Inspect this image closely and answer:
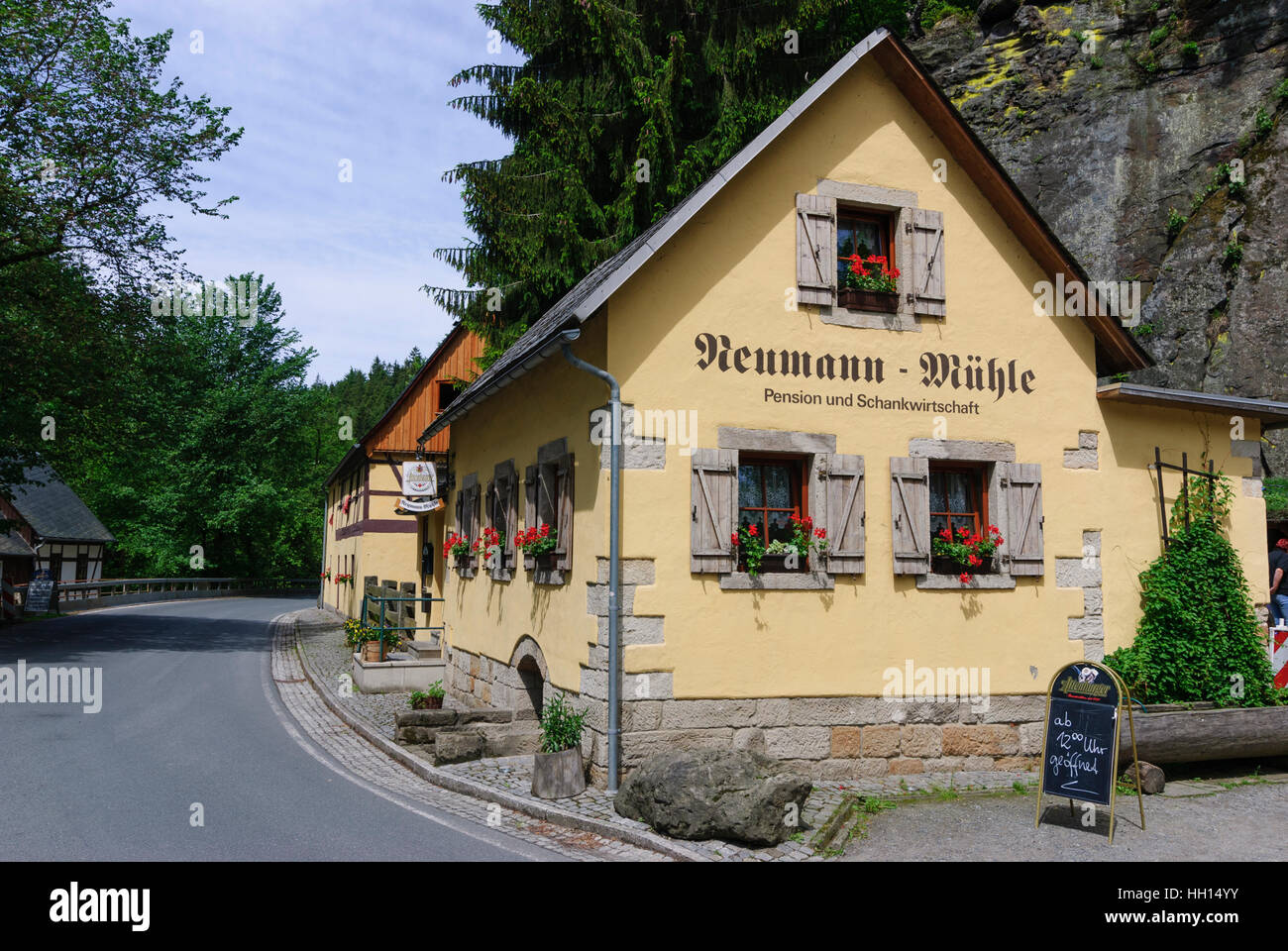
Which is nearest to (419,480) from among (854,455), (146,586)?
(854,455)

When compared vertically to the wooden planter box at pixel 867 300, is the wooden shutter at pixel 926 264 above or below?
above

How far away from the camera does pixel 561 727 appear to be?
903cm

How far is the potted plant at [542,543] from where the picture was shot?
10.1 m

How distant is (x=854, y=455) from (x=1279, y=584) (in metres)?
6.79

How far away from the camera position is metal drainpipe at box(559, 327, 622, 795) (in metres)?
8.46

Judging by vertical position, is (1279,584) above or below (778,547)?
below

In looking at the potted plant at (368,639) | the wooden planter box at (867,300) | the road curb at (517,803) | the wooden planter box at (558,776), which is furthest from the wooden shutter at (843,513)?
the potted plant at (368,639)

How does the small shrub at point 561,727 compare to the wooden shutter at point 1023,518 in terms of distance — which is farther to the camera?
the wooden shutter at point 1023,518

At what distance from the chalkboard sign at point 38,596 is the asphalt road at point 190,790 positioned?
14.4 meters

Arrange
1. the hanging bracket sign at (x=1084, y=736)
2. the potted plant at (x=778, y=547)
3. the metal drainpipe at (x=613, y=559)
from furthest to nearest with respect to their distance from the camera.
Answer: the potted plant at (x=778, y=547) < the metal drainpipe at (x=613, y=559) < the hanging bracket sign at (x=1084, y=736)

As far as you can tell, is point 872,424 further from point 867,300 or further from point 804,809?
point 804,809

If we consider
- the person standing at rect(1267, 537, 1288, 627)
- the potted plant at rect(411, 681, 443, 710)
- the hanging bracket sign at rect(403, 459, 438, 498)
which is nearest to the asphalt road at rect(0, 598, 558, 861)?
the potted plant at rect(411, 681, 443, 710)

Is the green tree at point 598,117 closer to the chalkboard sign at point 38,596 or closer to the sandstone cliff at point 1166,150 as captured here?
the sandstone cliff at point 1166,150
